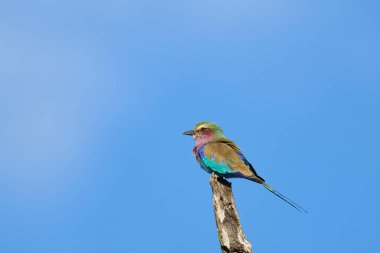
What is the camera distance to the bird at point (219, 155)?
8.69 meters

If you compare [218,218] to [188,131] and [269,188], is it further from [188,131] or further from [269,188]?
[188,131]

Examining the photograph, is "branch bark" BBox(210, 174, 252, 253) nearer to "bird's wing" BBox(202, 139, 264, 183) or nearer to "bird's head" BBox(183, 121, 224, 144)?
"bird's wing" BBox(202, 139, 264, 183)

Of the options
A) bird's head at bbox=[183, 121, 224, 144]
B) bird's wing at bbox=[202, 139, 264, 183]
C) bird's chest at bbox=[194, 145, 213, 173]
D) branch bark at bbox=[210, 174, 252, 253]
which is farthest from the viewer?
bird's head at bbox=[183, 121, 224, 144]

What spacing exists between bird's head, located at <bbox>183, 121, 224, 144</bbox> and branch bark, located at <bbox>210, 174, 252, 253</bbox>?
221 centimetres

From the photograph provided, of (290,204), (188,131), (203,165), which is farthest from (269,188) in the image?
(188,131)

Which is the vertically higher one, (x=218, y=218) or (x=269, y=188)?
(x=269, y=188)

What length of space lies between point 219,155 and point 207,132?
3.10 ft

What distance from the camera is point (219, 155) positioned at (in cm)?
905

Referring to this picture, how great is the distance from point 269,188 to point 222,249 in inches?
70.5

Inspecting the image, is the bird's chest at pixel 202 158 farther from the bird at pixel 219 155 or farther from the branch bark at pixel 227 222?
the branch bark at pixel 227 222

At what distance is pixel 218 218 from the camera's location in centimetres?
709

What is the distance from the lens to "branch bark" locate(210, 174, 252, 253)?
22.1 ft

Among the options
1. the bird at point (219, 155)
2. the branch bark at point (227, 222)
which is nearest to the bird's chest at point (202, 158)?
the bird at point (219, 155)

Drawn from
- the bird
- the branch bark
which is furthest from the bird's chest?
the branch bark
